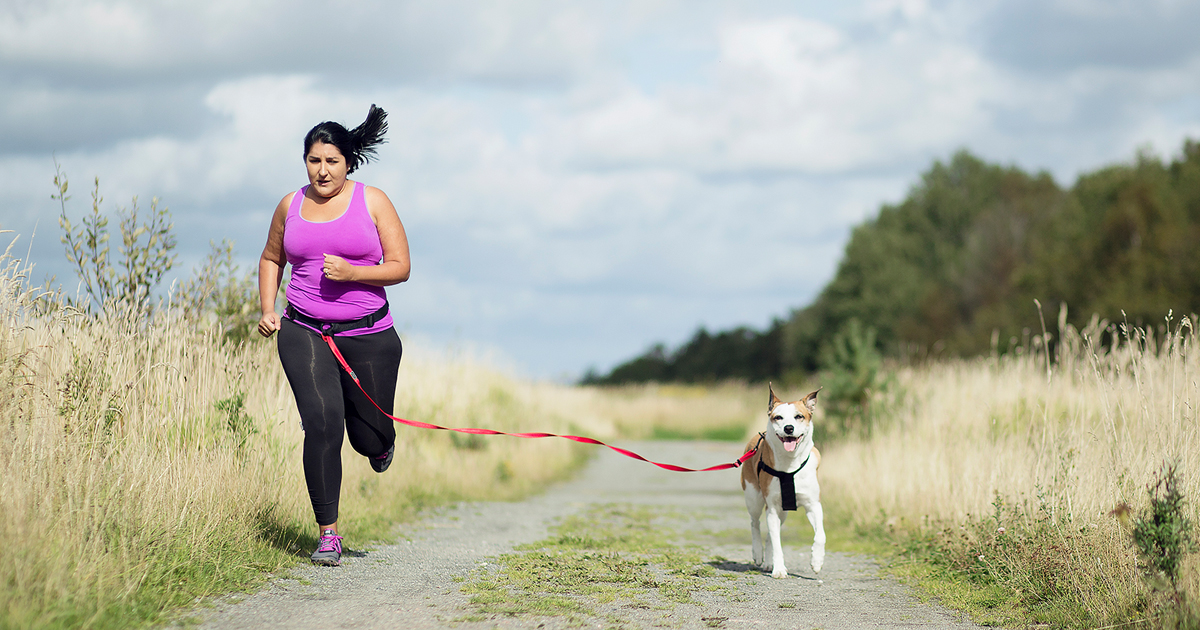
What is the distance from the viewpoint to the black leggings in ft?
18.4

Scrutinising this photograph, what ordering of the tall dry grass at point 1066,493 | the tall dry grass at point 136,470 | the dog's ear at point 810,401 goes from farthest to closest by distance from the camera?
1. the dog's ear at point 810,401
2. the tall dry grass at point 1066,493
3. the tall dry grass at point 136,470

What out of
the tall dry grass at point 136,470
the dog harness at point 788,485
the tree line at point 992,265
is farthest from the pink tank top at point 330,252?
the tree line at point 992,265

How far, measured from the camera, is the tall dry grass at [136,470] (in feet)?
14.3

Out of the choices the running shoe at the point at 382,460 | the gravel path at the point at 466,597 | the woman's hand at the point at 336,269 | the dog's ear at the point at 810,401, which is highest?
the woman's hand at the point at 336,269

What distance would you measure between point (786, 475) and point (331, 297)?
3.22m

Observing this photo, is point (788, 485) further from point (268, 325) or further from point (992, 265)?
point (992, 265)

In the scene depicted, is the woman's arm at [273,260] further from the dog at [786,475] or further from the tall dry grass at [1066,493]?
the tall dry grass at [1066,493]

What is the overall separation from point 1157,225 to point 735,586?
99.2 ft

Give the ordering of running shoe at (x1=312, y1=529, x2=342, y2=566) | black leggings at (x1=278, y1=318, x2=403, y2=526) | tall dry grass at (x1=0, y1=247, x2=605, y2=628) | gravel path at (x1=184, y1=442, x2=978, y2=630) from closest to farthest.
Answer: tall dry grass at (x1=0, y1=247, x2=605, y2=628) → gravel path at (x1=184, y1=442, x2=978, y2=630) → black leggings at (x1=278, y1=318, x2=403, y2=526) → running shoe at (x1=312, y1=529, x2=342, y2=566)

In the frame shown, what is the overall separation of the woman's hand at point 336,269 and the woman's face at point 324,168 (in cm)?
50

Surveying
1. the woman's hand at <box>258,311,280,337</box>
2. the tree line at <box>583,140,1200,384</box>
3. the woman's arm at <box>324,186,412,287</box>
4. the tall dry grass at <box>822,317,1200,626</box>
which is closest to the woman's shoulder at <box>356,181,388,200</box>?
the woman's arm at <box>324,186,412,287</box>

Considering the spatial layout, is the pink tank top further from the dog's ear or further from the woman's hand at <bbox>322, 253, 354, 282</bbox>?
the dog's ear

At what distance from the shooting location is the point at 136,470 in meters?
5.31

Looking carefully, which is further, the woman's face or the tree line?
the tree line
